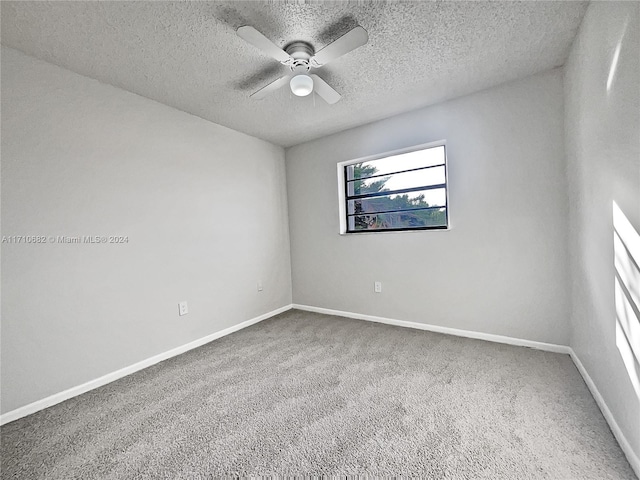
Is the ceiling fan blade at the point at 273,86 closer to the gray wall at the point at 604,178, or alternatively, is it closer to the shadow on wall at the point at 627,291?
the gray wall at the point at 604,178

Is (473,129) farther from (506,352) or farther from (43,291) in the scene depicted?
(43,291)

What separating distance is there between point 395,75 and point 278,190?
2.11 metres

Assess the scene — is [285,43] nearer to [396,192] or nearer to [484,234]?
[396,192]

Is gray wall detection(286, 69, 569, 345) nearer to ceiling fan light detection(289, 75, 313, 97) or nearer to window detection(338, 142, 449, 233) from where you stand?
window detection(338, 142, 449, 233)

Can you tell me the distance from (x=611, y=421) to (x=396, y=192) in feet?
7.83

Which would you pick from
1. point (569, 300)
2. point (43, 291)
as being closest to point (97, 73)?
point (43, 291)

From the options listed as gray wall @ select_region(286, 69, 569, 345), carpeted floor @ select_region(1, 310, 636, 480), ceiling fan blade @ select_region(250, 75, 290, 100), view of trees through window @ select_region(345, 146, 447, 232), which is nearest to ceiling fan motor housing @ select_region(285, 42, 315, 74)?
ceiling fan blade @ select_region(250, 75, 290, 100)

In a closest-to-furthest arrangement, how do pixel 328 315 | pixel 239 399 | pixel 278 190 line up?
pixel 239 399 → pixel 328 315 → pixel 278 190

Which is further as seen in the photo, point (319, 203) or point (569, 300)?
point (319, 203)

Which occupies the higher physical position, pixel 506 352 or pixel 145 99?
pixel 145 99

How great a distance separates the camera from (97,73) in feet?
6.53

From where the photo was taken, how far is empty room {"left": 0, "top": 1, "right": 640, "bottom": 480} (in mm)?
1318

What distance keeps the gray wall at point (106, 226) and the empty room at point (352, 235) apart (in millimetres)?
15

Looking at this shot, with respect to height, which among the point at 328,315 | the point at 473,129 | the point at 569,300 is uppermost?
the point at 473,129
